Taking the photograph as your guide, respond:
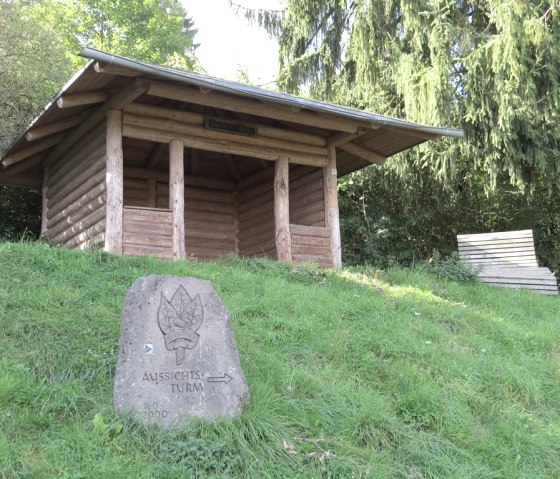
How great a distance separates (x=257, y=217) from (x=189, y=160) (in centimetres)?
200

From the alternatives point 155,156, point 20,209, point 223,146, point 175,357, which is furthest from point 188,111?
point 20,209

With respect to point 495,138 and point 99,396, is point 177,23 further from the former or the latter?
point 99,396

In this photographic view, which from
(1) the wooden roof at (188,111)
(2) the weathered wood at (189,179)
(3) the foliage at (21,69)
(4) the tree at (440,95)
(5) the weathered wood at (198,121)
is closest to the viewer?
(1) the wooden roof at (188,111)

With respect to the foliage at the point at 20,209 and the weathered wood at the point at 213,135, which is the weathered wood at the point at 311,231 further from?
the foliage at the point at 20,209

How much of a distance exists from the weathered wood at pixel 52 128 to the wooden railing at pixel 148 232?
2.39 metres

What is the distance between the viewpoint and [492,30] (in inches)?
565

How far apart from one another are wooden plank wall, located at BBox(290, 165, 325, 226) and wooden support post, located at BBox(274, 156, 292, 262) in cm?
101

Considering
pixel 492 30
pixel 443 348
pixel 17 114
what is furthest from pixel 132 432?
pixel 492 30

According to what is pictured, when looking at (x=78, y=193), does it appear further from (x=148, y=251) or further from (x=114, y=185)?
(x=148, y=251)

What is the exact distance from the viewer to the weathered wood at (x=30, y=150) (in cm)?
1149

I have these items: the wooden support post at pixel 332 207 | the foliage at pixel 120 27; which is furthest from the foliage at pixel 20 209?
the foliage at pixel 120 27

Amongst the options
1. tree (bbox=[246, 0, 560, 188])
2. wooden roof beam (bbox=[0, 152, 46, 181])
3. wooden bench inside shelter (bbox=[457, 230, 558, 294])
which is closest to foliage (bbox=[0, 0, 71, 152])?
wooden roof beam (bbox=[0, 152, 46, 181])

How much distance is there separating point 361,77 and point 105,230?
8.74m

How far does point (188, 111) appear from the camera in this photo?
1050 cm
